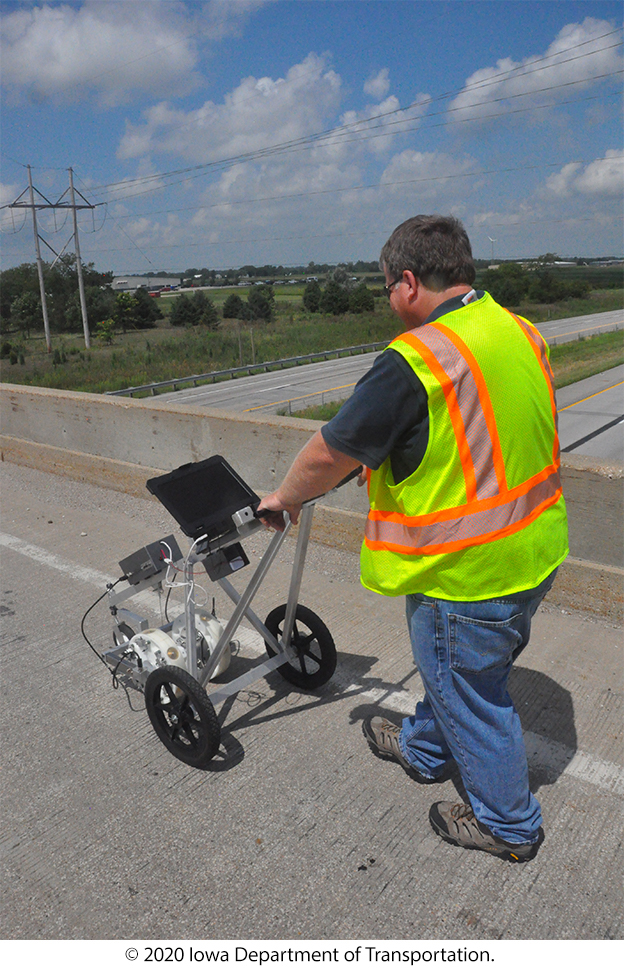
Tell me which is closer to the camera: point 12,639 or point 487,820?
point 487,820

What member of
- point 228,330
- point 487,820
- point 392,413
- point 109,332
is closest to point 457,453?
point 392,413

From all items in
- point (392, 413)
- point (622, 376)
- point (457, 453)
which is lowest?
point (622, 376)

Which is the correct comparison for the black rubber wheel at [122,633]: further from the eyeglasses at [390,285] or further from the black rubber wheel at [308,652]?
the eyeglasses at [390,285]

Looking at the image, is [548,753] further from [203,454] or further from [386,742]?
[203,454]

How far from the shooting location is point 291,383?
32875mm

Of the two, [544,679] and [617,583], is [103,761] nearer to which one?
[544,679]

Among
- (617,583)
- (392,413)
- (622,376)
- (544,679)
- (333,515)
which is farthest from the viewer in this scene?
(622,376)

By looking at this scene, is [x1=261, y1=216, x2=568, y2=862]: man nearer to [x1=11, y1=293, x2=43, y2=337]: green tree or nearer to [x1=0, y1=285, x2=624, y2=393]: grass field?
[x1=0, y1=285, x2=624, y2=393]: grass field

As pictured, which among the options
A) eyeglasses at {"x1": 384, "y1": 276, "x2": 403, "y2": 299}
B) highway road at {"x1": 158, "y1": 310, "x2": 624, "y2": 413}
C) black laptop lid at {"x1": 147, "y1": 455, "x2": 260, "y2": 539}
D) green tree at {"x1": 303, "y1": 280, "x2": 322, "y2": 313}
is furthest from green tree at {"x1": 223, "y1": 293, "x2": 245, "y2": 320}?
eyeglasses at {"x1": 384, "y1": 276, "x2": 403, "y2": 299}

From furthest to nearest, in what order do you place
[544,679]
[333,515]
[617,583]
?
[333,515], [617,583], [544,679]

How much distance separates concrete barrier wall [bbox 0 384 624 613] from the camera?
4.41 m

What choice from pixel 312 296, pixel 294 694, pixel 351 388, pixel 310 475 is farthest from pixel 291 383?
pixel 310 475

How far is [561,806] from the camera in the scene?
2947 mm

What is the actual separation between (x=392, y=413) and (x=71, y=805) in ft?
7.25
